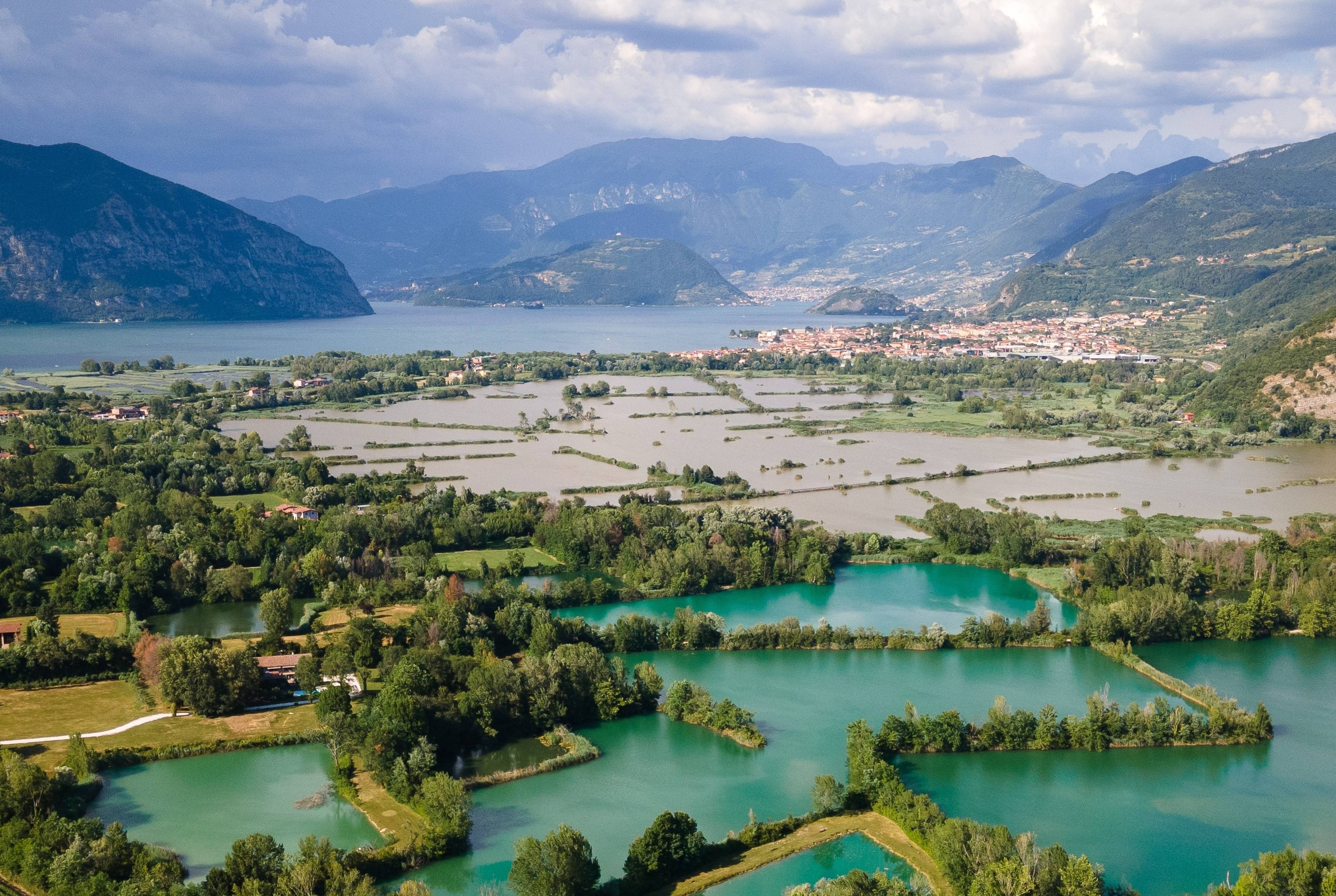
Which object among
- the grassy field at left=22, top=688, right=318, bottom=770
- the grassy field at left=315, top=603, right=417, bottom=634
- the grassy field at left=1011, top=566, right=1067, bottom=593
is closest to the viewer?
the grassy field at left=22, top=688, right=318, bottom=770

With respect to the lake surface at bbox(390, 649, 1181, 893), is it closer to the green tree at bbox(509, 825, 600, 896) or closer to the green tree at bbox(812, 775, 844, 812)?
the green tree at bbox(812, 775, 844, 812)

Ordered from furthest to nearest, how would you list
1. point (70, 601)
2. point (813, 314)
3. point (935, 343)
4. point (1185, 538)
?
point (813, 314)
point (935, 343)
point (1185, 538)
point (70, 601)

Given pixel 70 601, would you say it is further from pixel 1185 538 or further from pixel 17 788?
pixel 1185 538

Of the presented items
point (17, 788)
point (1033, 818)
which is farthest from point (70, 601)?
point (1033, 818)

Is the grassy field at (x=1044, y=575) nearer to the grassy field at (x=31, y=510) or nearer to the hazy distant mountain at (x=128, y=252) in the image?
the grassy field at (x=31, y=510)

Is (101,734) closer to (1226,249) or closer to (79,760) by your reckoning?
(79,760)

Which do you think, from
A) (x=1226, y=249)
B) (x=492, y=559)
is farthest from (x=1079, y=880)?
(x=1226, y=249)

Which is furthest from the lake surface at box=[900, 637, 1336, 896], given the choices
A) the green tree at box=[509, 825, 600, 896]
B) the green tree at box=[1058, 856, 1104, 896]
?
the green tree at box=[509, 825, 600, 896]

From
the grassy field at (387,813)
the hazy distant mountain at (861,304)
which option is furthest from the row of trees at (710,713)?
the hazy distant mountain at (861,304)
